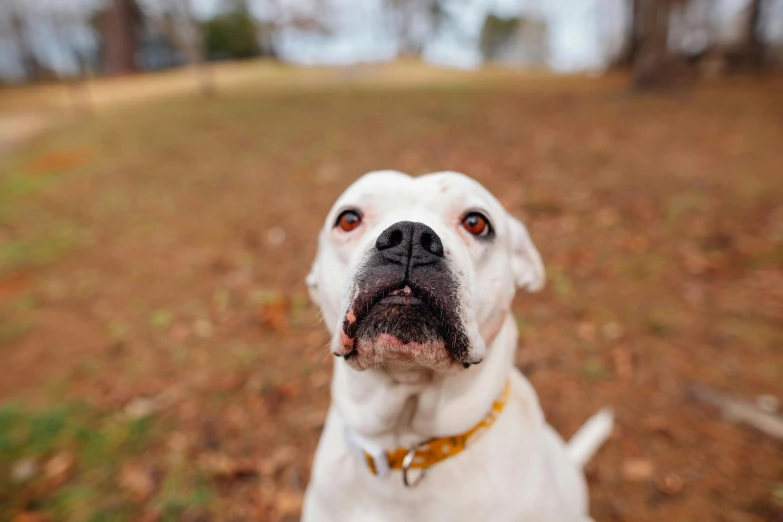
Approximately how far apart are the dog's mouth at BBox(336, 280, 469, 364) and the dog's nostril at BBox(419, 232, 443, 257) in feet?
0.35

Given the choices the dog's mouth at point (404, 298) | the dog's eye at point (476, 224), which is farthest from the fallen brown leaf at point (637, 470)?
the dog's mouth at point (404, 298)

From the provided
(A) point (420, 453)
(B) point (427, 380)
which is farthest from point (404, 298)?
(A) point (420, 453)

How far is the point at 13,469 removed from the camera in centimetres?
302

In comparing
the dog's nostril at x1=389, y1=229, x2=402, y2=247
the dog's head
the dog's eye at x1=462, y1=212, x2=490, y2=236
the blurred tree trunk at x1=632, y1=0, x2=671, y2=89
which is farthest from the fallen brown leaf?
the blurred tree trunk at x1=632, y1=0, x2=671, y2=89

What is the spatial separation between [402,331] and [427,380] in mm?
357

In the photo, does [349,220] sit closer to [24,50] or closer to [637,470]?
[637,470]

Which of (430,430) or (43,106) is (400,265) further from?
(43,106)

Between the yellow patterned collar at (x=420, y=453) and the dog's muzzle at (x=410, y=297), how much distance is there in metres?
0.40

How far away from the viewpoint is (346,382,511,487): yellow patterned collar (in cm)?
165

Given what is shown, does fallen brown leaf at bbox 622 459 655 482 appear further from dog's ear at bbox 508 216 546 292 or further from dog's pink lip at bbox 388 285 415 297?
dog's pink lip at bbox 388 285 415 297

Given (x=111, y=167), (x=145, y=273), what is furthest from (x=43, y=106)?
(x=145, y=273)

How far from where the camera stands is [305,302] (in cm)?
464

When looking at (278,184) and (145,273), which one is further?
(278,184)

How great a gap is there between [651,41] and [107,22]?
74.7 feet
